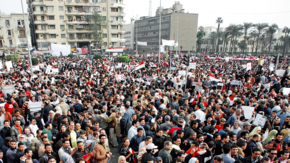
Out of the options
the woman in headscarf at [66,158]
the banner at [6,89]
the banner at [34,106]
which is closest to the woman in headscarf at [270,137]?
the woman in headscarf at [66,158]

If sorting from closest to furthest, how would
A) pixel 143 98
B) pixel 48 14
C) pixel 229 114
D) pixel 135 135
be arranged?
pixel 135 135 < pixel 229 114 < pixel 143 98 < pixel 48 14

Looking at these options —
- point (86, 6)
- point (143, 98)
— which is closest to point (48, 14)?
point (86, 6)

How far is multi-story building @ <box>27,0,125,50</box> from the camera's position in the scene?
4550 cm

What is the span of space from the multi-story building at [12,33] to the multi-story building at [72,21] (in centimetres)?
419

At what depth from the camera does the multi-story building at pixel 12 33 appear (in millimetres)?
47625

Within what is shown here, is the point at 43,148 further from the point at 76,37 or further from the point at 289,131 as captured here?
the point at 76,37

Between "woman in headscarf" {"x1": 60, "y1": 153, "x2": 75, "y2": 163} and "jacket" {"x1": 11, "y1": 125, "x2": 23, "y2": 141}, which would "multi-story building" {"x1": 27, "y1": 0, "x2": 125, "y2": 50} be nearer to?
"jacket" {"x1": 11, "y1": 125, "x2": 23, "y2": 141}

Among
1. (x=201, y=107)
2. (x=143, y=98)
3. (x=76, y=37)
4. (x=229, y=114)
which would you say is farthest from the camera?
(x=76, y=37)

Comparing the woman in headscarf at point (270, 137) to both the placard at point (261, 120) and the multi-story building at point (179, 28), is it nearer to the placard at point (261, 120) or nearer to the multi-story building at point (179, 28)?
the placard at point (261, 120)

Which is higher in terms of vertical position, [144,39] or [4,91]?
[144,39]

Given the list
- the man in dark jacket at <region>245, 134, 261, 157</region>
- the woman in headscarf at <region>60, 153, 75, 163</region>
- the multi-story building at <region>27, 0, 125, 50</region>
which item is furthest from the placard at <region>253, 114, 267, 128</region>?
the multi-story building at <region>27, 0, 125, 50</region>

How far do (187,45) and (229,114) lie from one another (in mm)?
70243

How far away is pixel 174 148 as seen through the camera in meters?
4.21

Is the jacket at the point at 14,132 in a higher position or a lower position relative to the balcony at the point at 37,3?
lower
